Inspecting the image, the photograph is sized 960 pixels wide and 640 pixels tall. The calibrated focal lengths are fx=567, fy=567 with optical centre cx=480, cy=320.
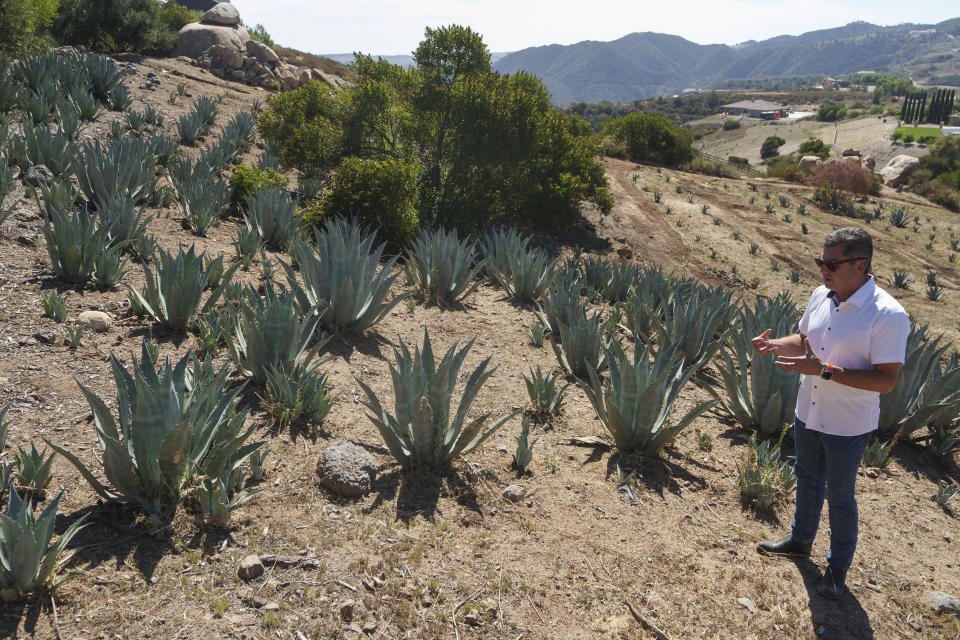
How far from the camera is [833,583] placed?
9.89 feet

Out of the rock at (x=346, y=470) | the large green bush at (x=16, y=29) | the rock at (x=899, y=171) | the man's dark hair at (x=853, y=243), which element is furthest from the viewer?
the rock at (x=899, y=171)

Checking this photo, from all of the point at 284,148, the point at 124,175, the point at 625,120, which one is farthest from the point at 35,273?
the point at 625,120

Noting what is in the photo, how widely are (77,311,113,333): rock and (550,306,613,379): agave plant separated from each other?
384cm

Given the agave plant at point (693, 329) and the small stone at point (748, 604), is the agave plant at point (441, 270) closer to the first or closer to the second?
the agave plant at point (693, 329)

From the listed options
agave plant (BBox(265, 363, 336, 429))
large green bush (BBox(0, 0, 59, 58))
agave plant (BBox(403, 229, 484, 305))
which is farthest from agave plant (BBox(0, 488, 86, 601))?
large green bush (BBox(0, 0, 59, 58))

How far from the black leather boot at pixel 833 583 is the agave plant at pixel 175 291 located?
15.7ft

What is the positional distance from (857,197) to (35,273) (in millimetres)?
28590

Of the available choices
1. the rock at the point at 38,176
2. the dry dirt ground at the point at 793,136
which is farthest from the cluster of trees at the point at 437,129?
the dry dirt ground at the point at 793,136

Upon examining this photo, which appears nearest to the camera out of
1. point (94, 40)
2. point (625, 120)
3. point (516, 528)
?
point (516, 528)

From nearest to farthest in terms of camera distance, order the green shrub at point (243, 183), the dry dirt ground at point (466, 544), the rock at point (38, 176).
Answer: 1. the dry dirt ground at point (466, 544)
2. the rock at point (38, 176)
3. the green shrub at point (243, 183)

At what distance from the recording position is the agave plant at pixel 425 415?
3393 millimetres

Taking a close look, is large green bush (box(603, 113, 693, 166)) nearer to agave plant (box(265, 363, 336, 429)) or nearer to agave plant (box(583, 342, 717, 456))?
agave plant (box(583, 342, 717, 456))

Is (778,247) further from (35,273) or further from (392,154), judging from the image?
(35,273)

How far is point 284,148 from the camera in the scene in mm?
13500
